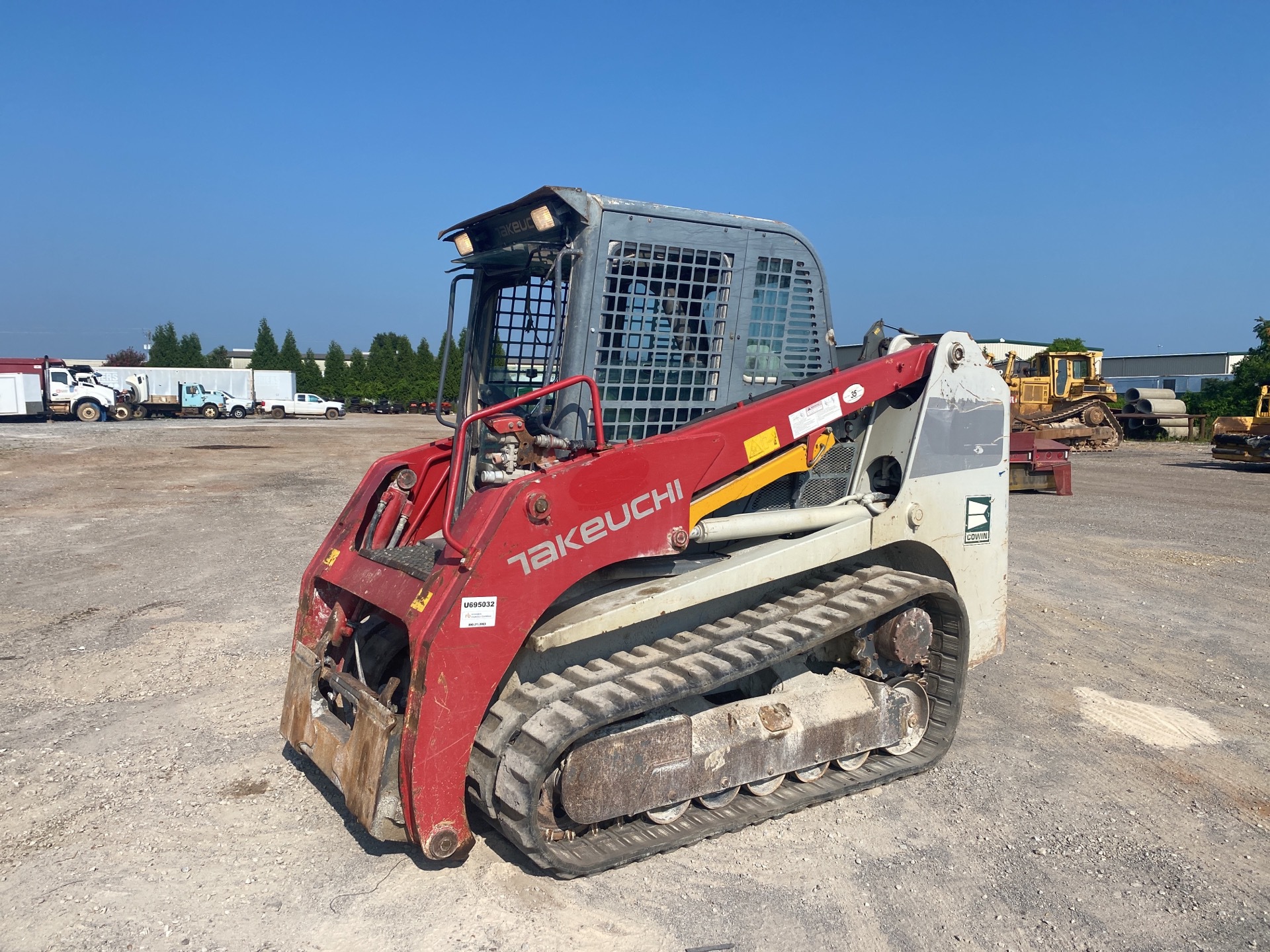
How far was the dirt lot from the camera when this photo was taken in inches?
133

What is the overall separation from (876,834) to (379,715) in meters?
2.17

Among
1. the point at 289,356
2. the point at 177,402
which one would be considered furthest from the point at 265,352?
the point at 177,402

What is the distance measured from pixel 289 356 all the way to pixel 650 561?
6837 cm

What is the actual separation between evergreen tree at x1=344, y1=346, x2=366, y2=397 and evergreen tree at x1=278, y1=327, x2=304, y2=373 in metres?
3.65

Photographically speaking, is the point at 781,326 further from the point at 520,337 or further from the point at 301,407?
the point at 301,407

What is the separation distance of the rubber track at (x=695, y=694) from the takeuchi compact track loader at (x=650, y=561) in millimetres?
14

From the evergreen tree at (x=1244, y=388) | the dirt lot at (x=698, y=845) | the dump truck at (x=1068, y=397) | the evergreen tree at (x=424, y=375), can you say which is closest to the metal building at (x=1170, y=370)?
the evergreen tree at (x=1244, y=388)

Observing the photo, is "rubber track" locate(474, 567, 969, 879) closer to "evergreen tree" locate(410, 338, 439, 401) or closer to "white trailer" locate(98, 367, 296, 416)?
"white trailer" locate(98, 367, 296, 416)

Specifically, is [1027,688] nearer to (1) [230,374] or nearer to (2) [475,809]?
(2) [475,809]

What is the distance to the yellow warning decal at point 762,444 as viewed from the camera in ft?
14.1

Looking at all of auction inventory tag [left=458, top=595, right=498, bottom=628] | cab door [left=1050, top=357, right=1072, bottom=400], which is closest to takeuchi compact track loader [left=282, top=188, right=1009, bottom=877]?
auction inventory tag [left=458, top=595, right=498, bottom=628]

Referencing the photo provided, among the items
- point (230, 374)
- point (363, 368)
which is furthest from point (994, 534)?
point (363, 368)

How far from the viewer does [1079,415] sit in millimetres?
28172

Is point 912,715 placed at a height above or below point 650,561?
below
